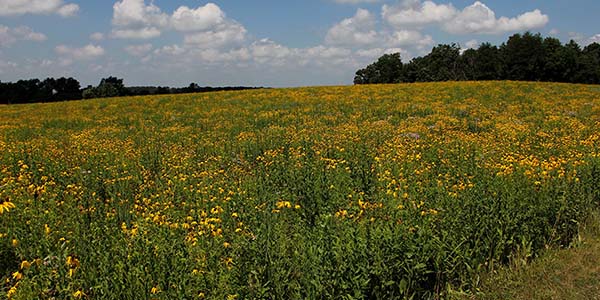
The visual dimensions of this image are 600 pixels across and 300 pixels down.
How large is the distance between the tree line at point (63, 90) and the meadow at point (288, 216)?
4014 cm

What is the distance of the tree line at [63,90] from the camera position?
171ft

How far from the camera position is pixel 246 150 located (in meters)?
12.3

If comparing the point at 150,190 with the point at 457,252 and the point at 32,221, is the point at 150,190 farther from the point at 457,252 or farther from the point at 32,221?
the point at 457,252

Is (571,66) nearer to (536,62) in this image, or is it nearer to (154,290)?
(536,62)

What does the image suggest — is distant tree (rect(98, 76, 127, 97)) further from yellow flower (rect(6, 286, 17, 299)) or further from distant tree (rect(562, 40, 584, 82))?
distant tree (rect(562, 40, 584, 82))

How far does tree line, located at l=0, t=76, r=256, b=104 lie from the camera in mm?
52000

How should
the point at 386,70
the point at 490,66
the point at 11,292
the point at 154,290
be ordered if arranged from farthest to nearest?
the point at 386,70 → the point at 490,66 → the point at 154,290 → the point at 11,292

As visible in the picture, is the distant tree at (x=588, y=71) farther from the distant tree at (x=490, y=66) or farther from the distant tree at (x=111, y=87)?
the distant tree at (x=111, y=87)

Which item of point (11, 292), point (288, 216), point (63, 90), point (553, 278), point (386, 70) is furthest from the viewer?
point (386, 70)

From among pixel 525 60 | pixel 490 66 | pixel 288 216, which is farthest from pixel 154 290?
pixel 490 66

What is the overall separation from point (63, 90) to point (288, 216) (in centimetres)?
6291

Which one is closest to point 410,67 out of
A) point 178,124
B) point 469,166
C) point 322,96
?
point 322,96

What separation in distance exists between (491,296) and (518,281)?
511mm

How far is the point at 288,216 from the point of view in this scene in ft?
21.3
